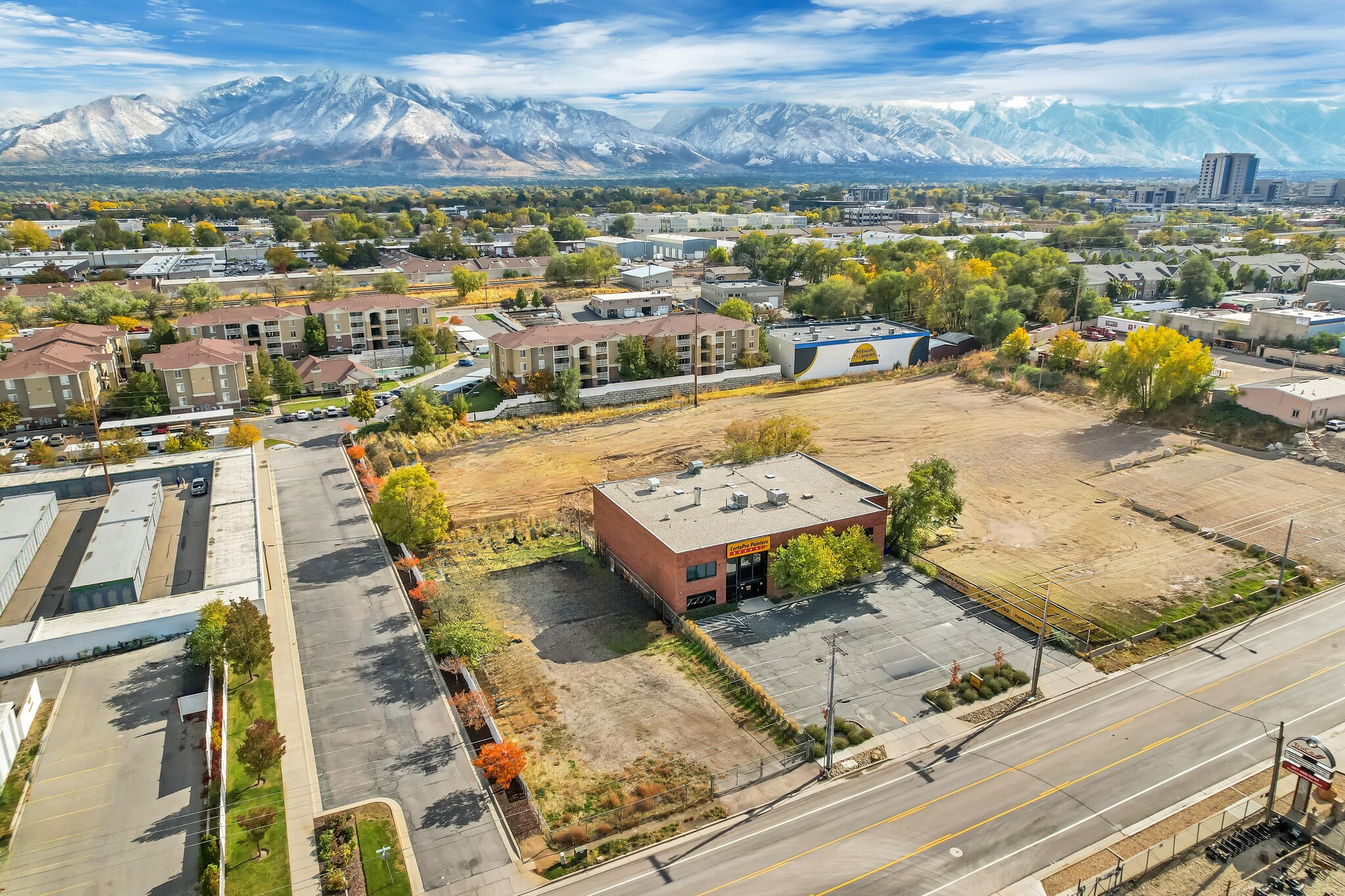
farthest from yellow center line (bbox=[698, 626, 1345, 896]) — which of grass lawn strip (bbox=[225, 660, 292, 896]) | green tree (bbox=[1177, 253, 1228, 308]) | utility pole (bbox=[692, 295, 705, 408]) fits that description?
green tree (bbox=[1177, 253, 1228, 308])

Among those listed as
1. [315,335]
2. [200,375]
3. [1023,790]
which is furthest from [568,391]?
[1023,790]

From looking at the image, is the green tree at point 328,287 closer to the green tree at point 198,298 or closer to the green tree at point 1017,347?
the green tree at point 198,298

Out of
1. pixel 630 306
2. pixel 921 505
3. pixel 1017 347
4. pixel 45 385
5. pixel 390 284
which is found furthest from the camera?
pixel 390 284

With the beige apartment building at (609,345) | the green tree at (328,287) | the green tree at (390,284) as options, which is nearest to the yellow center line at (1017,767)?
the beige apartment building at (609,345)

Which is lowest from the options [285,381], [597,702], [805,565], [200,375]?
[597,702]

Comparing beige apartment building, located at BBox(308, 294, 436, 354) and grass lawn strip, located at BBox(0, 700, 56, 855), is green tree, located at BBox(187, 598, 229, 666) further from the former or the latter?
beige apartment building, located at BBox(308, 294, 436, 354)

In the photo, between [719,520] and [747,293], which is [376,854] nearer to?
[719,520]

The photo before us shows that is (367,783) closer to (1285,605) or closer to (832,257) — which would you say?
(1285,605)

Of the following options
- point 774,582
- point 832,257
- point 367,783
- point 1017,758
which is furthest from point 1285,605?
point 832,257
